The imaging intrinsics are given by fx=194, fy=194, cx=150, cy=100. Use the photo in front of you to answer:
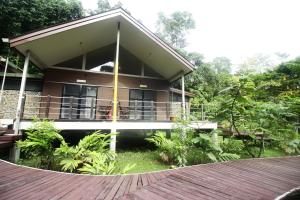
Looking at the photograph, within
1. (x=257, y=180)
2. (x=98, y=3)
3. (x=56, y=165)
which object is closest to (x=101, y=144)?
(x=56, y=165)

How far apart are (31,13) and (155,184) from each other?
21699 millimetres

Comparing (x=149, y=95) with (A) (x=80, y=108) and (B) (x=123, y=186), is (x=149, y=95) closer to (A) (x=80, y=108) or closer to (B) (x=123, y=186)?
(A) (x=80, y=108)

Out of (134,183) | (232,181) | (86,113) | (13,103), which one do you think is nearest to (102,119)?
(86,113)

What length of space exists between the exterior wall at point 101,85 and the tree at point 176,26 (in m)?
17.2

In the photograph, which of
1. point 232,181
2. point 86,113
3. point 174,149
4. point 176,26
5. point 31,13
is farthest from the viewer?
point 176,26

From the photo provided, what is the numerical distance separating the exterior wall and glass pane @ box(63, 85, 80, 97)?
0.24 m

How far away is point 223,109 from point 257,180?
260cm

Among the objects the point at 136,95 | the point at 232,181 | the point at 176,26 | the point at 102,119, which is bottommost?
the point at 232,181

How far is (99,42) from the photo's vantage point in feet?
34.0

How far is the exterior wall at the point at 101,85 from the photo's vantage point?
404 inches

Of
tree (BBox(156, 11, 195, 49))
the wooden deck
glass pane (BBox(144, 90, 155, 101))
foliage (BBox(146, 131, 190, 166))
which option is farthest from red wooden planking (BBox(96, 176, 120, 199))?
tree (BBox(156, 11, 195, 49))

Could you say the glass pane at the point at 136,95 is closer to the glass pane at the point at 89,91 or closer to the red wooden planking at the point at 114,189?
the glass pane at the point at 89,91

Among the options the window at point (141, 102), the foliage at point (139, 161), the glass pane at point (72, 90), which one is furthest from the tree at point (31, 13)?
the foliage at point (139, 161)

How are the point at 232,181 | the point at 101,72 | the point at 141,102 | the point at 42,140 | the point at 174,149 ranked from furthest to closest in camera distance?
Answer: 1. the point at 141,102
2. the point at 101,72
3. the point at 174,149
4. the point at 42,140
5. the point at 232,181
